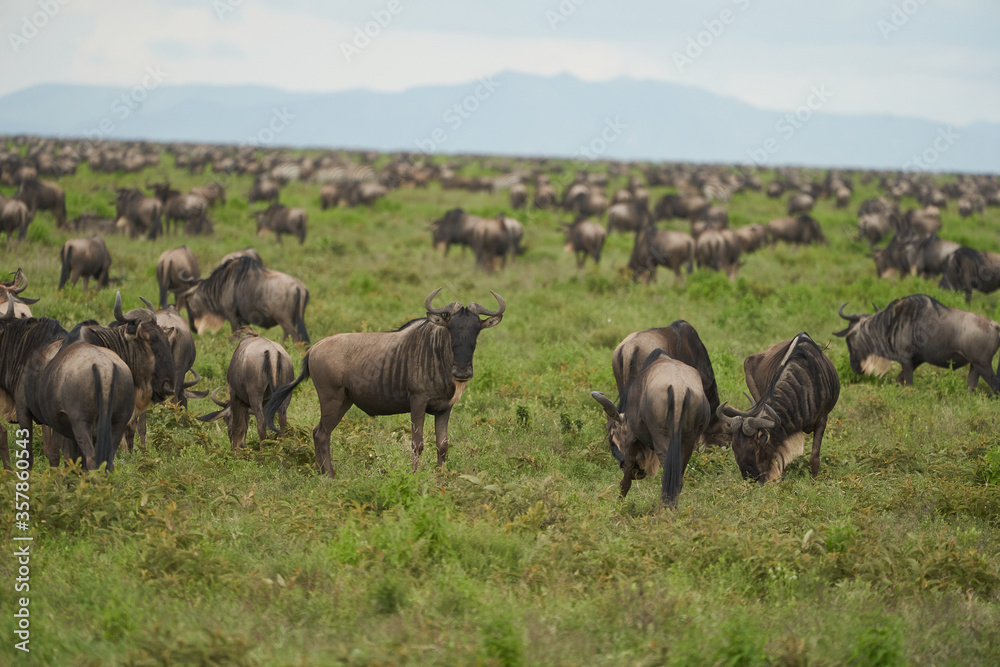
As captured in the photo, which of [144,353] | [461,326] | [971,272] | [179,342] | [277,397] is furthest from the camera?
[971,272]

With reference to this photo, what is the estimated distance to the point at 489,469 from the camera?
811cm

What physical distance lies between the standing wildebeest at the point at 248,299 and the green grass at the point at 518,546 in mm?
1406

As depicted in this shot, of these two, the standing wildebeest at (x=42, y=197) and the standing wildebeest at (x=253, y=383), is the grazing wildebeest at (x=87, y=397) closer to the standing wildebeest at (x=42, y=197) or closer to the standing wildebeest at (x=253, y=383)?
the standing wildebeest at (x=253, y=383)

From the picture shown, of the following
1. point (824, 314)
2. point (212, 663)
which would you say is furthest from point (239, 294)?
point (824, 314)

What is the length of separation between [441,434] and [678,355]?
2509mm

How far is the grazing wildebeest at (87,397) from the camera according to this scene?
6449mm

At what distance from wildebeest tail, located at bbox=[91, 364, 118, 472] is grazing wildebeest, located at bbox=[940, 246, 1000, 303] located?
15642 millimetres

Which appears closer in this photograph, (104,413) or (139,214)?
(104,413)

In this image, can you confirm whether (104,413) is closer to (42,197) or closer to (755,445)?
(755,445)

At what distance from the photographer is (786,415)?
773 centimetres

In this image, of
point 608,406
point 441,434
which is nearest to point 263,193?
point 441,434

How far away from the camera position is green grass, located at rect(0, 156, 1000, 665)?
4648 mm

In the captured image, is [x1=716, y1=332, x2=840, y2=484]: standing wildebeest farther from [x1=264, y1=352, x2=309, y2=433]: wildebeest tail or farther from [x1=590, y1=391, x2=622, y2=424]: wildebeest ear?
[x1=264, y1=352, x2=309, y2=433]: wildebeest tail

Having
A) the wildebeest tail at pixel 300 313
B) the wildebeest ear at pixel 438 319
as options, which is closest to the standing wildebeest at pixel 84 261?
the wildebeest tail at pixel 300 313
